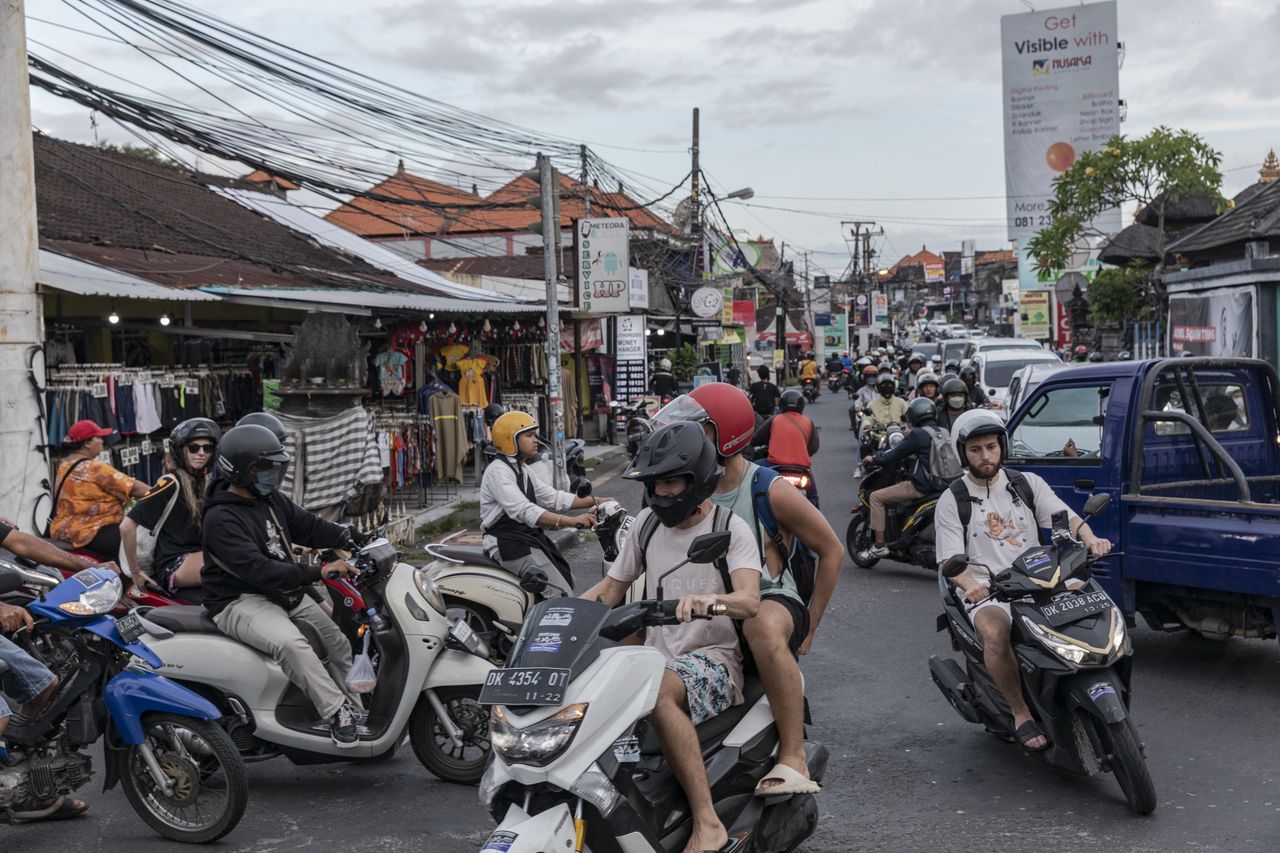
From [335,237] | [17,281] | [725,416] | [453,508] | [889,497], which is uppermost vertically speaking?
[335,237]

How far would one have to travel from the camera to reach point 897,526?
11.5m

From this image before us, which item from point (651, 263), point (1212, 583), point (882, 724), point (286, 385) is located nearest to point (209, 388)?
point (286, 385)

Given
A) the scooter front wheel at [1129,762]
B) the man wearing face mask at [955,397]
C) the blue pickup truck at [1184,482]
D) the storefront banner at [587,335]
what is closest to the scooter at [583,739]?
the scooter front wheel at [1129,762]

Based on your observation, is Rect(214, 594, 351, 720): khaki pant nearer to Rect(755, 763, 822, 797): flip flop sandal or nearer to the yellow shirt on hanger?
Rect(755, 763, 822, 797): flip flop sandal

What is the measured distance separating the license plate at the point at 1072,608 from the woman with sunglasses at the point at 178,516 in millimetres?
4082

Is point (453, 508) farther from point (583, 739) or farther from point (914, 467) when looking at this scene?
point (583, 739)

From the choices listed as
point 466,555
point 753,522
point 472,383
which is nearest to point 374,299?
point 472,383

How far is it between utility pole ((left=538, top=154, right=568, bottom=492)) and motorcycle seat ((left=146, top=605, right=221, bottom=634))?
30.4 feet

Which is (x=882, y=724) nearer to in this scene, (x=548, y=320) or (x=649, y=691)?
(x=649, y=691)

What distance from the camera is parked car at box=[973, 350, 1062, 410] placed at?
77.3 feet

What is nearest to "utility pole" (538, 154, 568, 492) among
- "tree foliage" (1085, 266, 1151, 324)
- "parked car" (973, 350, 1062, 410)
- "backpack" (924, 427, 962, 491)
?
"backpack" (924, 427, 962, 491)

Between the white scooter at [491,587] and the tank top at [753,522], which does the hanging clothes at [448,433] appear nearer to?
the white scooter at [491,587]

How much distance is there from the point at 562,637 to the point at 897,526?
8.00 meters

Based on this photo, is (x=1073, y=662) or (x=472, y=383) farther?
(x=472, y=383)
